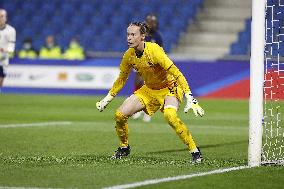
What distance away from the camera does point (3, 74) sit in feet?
70.9

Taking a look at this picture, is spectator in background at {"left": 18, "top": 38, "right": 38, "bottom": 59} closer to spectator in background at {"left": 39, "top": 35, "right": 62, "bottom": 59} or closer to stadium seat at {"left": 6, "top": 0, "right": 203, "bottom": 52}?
spectator in background at {"left": 39, "top": 35, "right": 62, "bottom": 59}

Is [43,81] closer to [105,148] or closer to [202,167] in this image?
[105,148]

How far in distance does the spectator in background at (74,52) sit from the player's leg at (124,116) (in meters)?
17.9

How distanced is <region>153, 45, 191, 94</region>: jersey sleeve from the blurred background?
1655 cm

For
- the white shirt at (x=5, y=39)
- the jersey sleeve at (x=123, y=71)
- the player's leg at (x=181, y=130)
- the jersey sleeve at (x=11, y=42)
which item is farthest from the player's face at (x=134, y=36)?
the white shirt at (x=5, y=39)

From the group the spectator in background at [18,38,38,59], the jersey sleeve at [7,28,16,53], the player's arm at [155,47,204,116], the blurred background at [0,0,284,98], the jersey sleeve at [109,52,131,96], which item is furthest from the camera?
the spectator in background at [18,38,38,59]

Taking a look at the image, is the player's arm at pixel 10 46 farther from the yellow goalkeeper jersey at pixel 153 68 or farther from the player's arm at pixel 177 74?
the player's arm at pixel 177 74

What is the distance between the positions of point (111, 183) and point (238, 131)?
8339mm

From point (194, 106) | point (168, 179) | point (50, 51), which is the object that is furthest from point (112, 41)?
point (168, 179)

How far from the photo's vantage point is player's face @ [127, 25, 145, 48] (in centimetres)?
1105

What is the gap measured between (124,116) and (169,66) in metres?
0.97

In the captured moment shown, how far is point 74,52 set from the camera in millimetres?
30516

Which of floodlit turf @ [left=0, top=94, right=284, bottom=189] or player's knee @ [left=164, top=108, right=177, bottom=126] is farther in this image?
player's knee @ [left=164, top=108, right=177, bottom=126]

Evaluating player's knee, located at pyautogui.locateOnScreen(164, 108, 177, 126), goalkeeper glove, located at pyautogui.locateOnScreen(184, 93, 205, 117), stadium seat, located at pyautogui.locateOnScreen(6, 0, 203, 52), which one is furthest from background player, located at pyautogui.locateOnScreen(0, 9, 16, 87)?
goalkeeper glove, located at pyautogui.locateOnScreen(184, 93, 205, 117)
